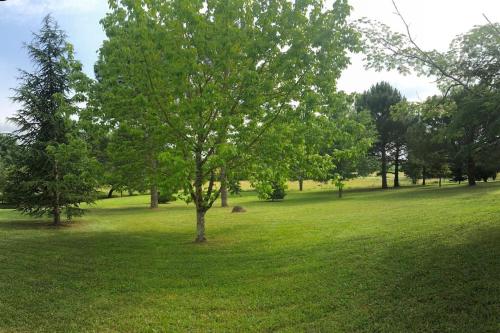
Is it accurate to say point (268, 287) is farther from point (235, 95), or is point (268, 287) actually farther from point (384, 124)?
point (384, 124)

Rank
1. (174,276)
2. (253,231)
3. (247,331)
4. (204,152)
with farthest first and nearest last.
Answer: (253,231) < (204,152) < (174,276) < (247,331)

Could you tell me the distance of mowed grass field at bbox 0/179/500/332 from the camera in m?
8.05

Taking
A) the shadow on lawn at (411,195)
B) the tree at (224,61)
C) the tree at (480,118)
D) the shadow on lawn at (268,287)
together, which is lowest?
the shadow on lawn at (268,287)

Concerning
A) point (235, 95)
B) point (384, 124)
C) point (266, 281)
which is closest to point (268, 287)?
point (266, 281)

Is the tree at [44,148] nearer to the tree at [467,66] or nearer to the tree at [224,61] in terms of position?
the tree at [224,61]

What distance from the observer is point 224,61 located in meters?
14.5

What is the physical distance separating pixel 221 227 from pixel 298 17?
38.1ft

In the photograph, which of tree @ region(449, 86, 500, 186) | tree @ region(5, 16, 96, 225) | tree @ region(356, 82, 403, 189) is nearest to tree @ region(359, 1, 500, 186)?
tree @ region(449, 86, 500, 186)

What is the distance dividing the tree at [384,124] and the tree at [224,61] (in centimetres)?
4502

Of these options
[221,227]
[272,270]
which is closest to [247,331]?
[272,270]

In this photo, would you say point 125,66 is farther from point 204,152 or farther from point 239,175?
point 239,175

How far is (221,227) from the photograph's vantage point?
21516 millimetres

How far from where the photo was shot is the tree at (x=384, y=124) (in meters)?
57.6

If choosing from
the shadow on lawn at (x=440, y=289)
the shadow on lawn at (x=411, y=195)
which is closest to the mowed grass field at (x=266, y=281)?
the shadow on lawn at (x=440, y=289)
